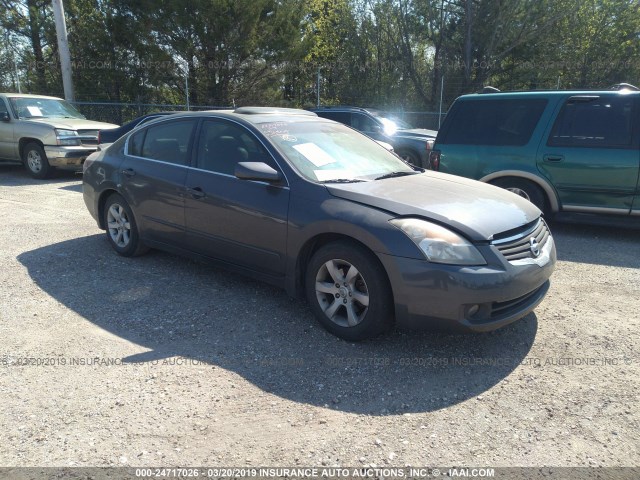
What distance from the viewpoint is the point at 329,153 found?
425 centimetres

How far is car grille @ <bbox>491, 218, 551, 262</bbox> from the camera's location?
333cm

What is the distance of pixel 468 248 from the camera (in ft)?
10.5

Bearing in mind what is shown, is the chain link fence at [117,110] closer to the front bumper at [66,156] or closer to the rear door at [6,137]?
the rear door at [6,137]

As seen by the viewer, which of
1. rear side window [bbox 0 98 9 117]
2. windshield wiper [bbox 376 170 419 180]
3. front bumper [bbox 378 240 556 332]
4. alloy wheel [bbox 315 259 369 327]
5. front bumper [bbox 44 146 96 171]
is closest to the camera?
front bumper [bbox 378 240 556 332]

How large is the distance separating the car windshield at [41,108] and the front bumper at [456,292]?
10.7m

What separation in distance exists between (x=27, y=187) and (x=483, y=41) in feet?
56.6

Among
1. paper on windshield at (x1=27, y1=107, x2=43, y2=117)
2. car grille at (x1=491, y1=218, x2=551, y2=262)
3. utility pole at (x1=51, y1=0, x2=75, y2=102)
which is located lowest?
car grille at (x1=491, y1=218, x2=551, y2=262)

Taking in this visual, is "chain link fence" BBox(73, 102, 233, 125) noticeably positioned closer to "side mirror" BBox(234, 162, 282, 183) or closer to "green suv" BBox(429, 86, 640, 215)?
"green suv" BBox(429, 86, 640, 215)

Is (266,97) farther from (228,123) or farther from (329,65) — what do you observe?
(228,123)

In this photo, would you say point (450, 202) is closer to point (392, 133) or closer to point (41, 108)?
point (392, 133)

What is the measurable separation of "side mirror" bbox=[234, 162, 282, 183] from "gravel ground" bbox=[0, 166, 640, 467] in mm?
1110

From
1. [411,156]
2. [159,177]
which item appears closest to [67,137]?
[159,177]

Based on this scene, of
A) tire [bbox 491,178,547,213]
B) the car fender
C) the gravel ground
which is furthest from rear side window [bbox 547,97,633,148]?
the gravel ground

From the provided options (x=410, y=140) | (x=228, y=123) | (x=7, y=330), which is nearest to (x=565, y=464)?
(x=228, y=123)
